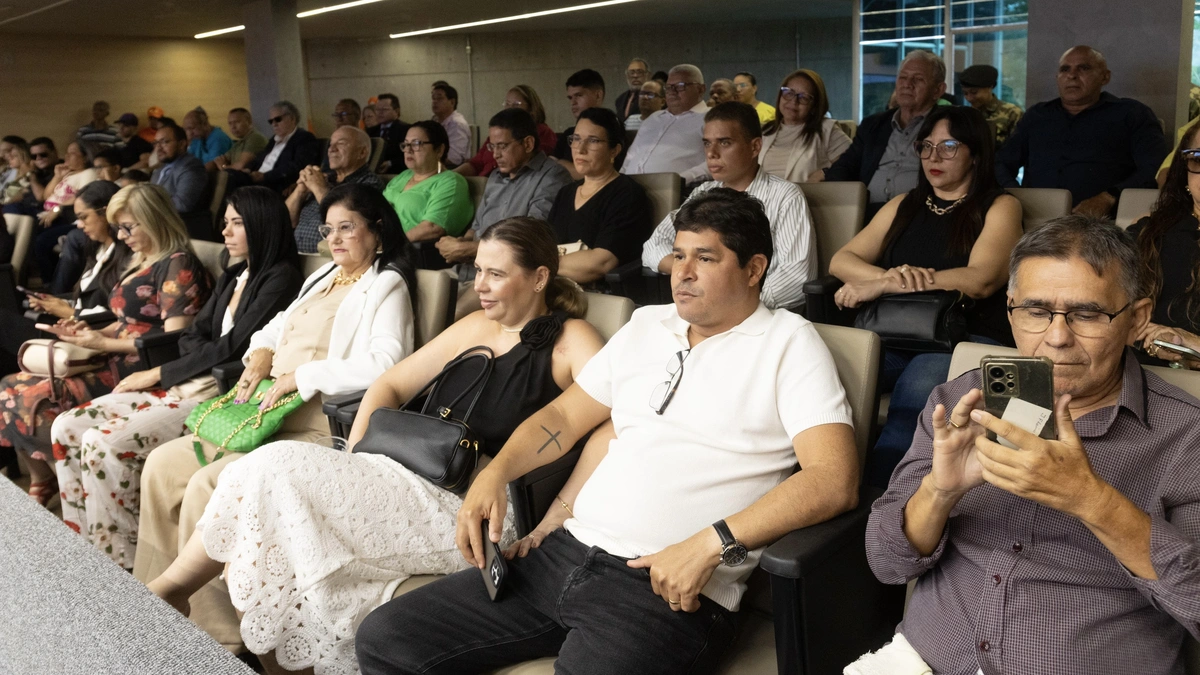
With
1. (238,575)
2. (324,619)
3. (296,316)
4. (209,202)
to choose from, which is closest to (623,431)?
(324,619)

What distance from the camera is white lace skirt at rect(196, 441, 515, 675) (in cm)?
190

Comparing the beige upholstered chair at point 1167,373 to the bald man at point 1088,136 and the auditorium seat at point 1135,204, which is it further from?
the bald man at point 1088,136

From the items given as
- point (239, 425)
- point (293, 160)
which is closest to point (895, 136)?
point (239, 425)

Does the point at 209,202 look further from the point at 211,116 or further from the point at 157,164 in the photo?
the point at 211,116

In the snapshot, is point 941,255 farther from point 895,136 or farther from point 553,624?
point 553,624

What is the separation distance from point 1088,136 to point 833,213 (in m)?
1.55

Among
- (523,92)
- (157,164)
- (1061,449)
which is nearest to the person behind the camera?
(1061,449)

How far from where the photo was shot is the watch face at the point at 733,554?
5.22 feet

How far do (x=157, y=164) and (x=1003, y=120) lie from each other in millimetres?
6997

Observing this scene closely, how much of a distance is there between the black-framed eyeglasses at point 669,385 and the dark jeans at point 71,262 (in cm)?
505

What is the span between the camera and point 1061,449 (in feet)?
3.75

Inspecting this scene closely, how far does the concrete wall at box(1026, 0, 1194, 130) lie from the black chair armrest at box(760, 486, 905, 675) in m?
3.69

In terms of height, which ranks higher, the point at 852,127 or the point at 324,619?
the point at 852,127

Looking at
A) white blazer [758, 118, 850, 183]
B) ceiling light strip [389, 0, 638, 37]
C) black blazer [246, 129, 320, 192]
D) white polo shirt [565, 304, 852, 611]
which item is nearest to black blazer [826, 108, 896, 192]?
white blazer [758, 118, 850, 183]
